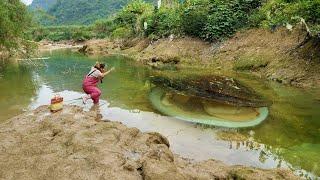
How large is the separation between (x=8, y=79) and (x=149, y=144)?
1680cm

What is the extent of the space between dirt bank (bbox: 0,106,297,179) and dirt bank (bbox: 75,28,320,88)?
11850 mm

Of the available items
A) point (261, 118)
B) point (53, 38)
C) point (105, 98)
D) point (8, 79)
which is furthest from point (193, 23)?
point (53, 38)

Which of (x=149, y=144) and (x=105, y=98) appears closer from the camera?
(x=149, y=144)

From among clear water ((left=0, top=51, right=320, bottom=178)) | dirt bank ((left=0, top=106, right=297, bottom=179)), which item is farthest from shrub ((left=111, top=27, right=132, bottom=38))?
dirt bank ((left=0, top=106, right=297, bottom=179))

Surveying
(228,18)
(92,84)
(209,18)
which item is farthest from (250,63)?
(92,84)

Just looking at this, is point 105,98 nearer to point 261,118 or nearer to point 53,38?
point 261,118

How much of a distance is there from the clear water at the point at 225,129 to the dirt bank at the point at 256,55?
148 centimetres

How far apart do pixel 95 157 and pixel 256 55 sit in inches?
747

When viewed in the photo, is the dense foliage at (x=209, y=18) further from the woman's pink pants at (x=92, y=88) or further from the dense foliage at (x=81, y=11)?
the dense foliage at (x=81, y=11)

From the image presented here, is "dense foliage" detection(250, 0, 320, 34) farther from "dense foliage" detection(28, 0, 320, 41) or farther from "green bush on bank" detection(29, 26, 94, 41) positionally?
"green bush on bank" detection(29, 26, 94, 41)

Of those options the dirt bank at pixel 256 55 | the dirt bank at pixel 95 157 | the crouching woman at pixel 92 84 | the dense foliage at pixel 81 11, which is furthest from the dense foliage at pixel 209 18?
the dense foliage at pixel 81 11

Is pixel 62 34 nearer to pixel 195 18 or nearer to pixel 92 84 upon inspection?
pixel 195 18

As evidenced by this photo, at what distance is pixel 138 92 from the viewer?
56.0 ft

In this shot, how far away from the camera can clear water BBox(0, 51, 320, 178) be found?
349 inches
